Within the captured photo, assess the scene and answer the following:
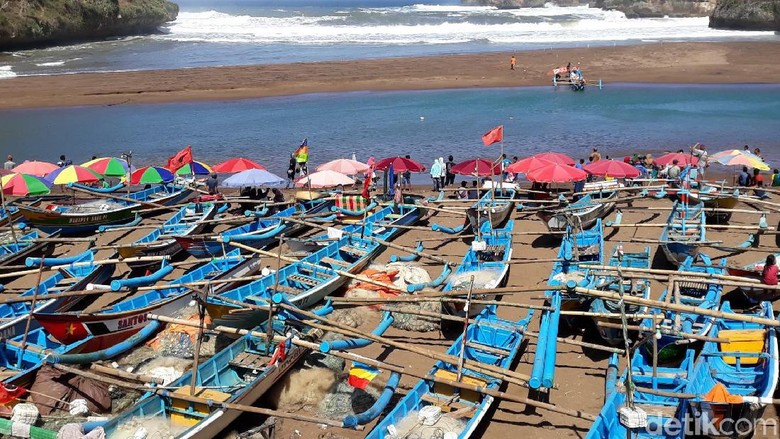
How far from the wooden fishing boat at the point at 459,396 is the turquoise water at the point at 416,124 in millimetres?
16427

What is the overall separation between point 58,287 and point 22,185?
5.49 m

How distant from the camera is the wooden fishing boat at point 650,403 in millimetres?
9609

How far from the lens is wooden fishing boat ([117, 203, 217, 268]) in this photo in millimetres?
17219

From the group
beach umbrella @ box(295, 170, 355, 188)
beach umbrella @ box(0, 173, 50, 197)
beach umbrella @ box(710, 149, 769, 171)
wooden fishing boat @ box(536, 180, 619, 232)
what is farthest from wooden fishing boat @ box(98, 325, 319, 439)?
beach umbrella @ box(710, 149, 769, 171)

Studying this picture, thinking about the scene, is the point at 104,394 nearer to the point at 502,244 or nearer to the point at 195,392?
the point at 195,392

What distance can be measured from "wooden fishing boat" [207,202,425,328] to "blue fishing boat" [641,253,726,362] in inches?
253

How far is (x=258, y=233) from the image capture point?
18.5 meters

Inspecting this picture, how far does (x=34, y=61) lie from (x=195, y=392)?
177ft

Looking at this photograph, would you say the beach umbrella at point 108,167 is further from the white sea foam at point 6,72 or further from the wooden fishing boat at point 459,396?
the white sea foam at point 6,72

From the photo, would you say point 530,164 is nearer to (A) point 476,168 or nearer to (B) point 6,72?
(A) point 476,168

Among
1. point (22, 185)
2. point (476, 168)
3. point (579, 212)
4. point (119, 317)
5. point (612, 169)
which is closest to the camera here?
point (119, 317)

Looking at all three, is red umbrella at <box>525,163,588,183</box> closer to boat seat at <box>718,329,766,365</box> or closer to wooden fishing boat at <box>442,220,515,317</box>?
wooden fishing boat at <box>442,220,515,317</box>

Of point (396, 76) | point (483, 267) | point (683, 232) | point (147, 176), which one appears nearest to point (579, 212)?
point (683, 232)

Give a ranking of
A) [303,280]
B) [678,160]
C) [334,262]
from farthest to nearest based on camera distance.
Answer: [678,160] < [334,262] < [303,280]
